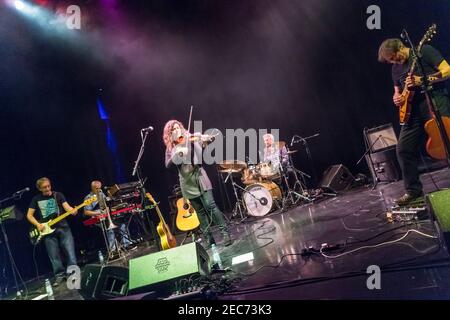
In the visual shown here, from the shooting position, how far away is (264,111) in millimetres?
8594

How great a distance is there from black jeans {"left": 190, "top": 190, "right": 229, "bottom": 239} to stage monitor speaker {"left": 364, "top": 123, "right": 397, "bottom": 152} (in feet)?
13.6

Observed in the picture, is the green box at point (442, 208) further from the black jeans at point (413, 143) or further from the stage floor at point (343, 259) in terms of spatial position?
the black jeans at point (413, 143)

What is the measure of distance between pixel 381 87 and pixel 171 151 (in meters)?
5.32

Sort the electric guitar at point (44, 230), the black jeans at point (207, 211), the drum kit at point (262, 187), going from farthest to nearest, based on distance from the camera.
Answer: the drum kit at point (262, 187) → the electric guitar at point (44, 230) → the black jeans at point (207, 211)

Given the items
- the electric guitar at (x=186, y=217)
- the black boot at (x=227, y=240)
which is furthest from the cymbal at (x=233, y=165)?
the black boot at (x=227, y=240)

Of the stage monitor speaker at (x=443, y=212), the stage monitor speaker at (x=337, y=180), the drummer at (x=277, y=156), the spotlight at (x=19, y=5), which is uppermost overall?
the spotlight at (x=19, y=5)

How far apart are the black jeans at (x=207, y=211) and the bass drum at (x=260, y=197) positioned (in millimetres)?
2350

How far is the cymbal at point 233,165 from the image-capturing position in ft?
22.8

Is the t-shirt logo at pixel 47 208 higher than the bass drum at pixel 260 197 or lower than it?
higher

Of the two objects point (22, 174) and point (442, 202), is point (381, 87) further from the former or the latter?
point (22, 174)

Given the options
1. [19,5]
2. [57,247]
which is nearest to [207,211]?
[57,247]

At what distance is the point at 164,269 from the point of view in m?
2.99

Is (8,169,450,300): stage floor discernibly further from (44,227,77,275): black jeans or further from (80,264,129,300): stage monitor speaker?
(80,264,129,300): stage monitor speaker
